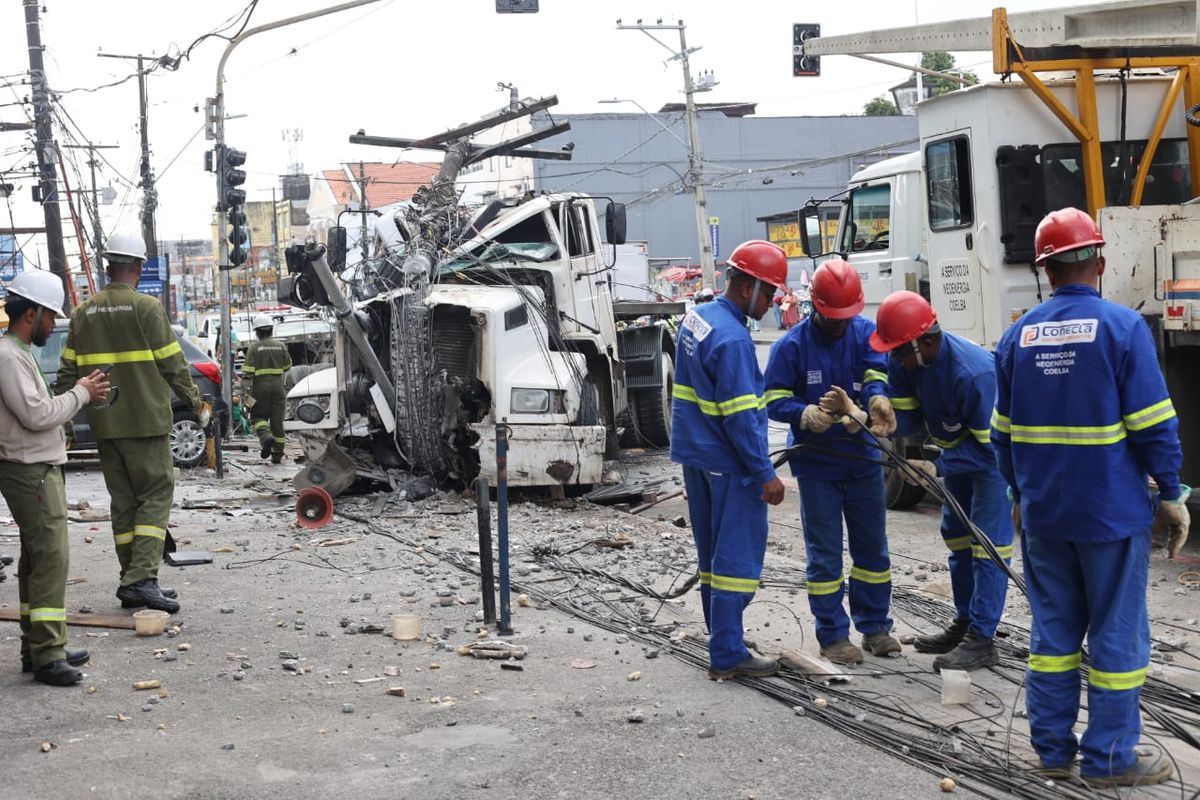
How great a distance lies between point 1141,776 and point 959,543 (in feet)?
6.39

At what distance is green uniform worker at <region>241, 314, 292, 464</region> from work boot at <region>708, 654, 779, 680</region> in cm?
1187

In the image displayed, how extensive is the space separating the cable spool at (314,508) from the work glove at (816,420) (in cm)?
571

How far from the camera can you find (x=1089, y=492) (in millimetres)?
4434

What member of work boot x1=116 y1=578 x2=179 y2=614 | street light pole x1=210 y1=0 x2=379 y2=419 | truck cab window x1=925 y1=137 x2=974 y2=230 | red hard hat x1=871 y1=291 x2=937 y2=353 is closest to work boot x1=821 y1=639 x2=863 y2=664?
red hard hat x1=871 y1=291 x2=937 y2=353

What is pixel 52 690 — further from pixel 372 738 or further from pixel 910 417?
pixel 910 417

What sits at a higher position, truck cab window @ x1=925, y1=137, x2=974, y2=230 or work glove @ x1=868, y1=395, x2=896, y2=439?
truck cab window @ x1=925, y1=137, x2=974, y2=230

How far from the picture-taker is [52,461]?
19.7 feet

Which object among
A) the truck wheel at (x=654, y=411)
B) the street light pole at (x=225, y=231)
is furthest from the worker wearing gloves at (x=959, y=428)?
the street light pole at (x=225, y=231)

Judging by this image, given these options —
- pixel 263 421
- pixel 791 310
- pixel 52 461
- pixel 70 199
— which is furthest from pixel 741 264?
pixel 70 199

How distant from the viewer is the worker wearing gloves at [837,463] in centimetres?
618

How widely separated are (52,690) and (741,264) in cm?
359

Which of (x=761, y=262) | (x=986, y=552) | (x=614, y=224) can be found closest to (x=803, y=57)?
(x=614, y=224)

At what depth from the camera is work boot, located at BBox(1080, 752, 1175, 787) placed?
4465mm

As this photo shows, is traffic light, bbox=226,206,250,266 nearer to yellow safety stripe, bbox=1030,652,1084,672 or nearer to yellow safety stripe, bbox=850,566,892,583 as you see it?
yellow safety stripe, bbox=850,566,892,583
